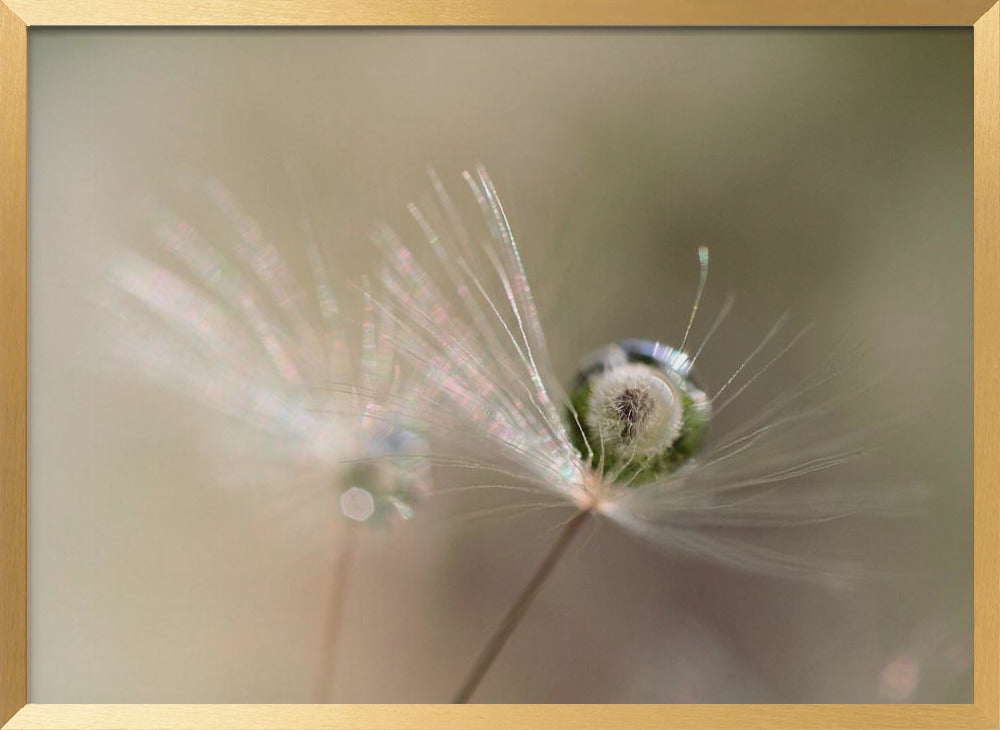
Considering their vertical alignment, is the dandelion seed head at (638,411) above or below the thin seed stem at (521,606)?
above

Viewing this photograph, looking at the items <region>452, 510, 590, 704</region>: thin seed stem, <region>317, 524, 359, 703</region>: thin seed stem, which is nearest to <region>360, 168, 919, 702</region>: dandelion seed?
<region>452, 510, 590, 704</region>: thin seed stem

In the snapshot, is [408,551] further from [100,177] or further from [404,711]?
[100,177]

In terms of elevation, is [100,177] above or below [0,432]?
above

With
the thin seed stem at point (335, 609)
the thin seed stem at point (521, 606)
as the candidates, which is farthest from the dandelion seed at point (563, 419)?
the thin seed stem at point (335, 609)

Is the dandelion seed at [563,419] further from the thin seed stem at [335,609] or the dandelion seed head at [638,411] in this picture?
the thin seed stem at [335,609]

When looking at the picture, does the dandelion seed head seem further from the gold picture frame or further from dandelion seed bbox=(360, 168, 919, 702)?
the gold picture frame

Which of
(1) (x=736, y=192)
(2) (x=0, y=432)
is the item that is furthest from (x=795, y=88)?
(2) (x=0, y=432)
